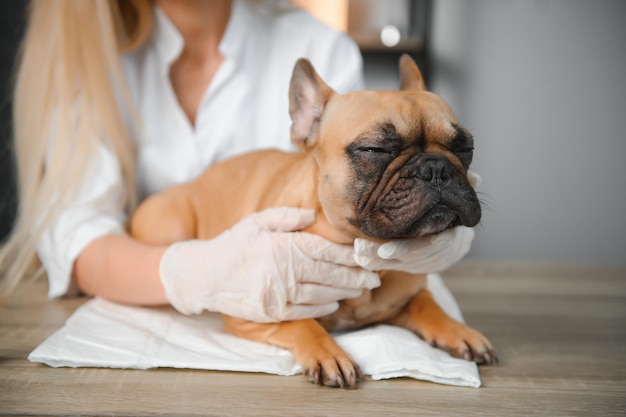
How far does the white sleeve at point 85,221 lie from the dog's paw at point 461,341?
0.76 meters

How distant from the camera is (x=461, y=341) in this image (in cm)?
121

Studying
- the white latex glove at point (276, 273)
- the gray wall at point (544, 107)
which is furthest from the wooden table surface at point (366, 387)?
the gray wall at point (544, 107)

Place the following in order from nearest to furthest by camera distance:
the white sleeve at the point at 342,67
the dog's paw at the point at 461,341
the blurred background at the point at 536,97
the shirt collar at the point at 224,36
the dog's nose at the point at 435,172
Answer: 1. the dog's nose at the point at 435,172
2. the dog's paw at the point at 461,341
3. the shirt collar at the point at 224,36
4. the white sleeve at the point at 342,67
5. the blurred background at the point at 536,97

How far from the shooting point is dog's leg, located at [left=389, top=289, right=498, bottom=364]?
119 cm

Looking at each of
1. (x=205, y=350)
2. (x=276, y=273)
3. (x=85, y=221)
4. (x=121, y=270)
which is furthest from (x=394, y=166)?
(x=85, y=221)

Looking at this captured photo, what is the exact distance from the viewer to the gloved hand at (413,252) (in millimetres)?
1152

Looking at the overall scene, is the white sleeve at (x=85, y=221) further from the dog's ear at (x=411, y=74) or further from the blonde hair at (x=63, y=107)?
the dog's ear at (x=411, y=74)

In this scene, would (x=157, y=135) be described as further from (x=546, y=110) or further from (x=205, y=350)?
(x=546, y=110)

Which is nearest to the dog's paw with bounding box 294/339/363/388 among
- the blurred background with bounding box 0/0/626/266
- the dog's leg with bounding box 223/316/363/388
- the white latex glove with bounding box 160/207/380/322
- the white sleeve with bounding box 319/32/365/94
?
the dog's leg with bounding box 223/316/363/388

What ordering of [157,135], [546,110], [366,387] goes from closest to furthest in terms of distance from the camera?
[366,387]
[157,135]
[546,110]

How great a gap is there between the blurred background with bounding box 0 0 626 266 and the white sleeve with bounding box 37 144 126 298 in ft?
5.41

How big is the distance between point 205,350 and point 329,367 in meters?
0.24

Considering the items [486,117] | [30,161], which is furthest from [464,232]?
[486,117]

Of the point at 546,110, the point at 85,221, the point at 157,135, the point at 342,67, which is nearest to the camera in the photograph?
the point at 85,221
